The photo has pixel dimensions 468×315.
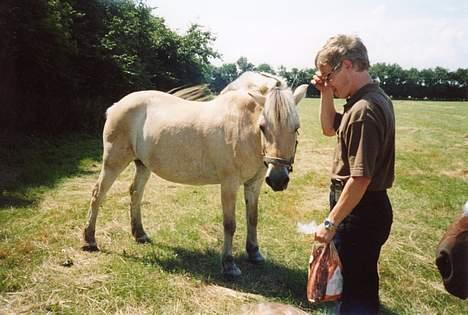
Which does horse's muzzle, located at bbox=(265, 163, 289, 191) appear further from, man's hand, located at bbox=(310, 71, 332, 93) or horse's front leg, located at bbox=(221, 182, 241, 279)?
man's hand, located at bbox=(310, 71, 332, 93)

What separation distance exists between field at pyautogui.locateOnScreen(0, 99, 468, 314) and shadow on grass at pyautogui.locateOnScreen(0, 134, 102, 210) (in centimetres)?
4

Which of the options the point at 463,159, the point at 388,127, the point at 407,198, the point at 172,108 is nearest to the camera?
the point at 388,127

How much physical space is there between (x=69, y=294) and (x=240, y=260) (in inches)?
84.2

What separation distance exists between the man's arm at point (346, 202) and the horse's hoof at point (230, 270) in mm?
2240

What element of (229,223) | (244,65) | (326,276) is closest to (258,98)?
(229,223)

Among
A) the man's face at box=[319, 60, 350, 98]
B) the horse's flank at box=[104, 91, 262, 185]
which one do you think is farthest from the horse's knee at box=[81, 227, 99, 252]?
the man's face at box=[319, 60, 350, 98]

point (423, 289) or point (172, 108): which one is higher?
point (172, 108)

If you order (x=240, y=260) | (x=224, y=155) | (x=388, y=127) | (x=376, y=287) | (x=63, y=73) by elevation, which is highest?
(x=63, y=73)

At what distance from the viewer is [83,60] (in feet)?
47.1

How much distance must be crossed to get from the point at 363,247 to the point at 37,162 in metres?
9.39

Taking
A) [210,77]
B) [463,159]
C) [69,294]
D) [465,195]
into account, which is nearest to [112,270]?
[69,294]

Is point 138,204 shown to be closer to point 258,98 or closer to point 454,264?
point 258,98

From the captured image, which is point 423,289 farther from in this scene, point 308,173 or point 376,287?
point 308,173

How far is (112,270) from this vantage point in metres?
4.36
